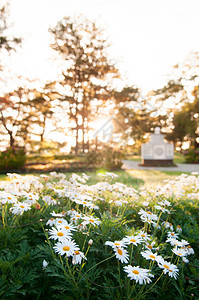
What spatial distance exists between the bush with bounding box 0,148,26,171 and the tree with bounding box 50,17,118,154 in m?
7.22

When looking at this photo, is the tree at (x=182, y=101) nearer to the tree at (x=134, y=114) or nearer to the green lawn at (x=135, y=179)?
the tree at (x=134, y=114)

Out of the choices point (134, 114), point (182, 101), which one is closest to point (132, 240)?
point (134, 114)

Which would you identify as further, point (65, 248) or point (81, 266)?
point (81, 266)

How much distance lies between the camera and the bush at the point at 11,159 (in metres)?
8.37

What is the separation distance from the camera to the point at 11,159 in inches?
336

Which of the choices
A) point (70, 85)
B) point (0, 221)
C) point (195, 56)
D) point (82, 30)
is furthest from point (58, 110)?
point (0, 221)

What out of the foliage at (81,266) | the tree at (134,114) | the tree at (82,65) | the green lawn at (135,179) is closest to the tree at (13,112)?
the tree at (82,65)

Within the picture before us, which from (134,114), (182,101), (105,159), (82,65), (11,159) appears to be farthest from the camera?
(182,101)

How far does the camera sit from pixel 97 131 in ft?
71.9

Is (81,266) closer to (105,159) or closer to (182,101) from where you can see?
(105,159)

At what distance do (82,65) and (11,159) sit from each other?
1044 centimetres

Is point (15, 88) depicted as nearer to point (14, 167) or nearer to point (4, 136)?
point (4, 136)

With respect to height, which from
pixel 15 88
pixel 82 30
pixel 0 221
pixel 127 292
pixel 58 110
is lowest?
pixel 127 292

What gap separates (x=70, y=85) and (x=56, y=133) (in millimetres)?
6632
